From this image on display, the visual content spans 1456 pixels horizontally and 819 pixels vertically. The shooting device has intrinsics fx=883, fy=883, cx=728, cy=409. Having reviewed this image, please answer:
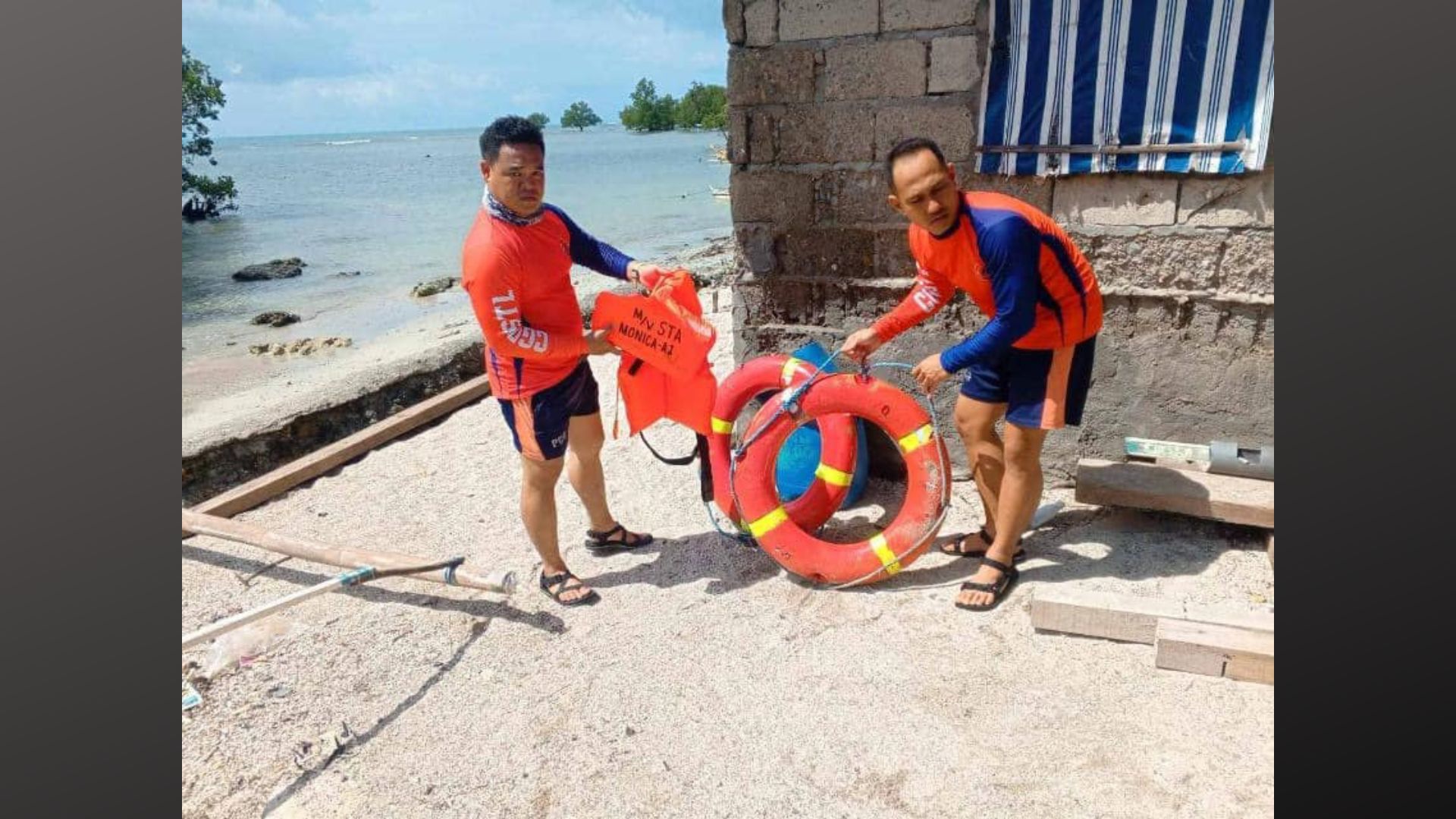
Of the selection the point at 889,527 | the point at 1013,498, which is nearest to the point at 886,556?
the point at 889,527

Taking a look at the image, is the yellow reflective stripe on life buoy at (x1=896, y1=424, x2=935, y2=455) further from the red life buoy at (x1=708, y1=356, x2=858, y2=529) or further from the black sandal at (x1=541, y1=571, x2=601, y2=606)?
the black sandal at (x1=541, y1=571, x2=601, y2=606)

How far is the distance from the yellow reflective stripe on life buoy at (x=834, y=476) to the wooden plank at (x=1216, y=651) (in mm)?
1433

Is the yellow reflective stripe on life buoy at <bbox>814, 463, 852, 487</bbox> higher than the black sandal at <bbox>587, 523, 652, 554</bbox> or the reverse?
higher

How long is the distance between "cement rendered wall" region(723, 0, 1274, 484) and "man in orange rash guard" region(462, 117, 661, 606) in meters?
1.07

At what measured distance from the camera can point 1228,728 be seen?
2.75m

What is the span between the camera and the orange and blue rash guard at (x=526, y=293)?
3.25 metres

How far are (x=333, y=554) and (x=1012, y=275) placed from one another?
3.14 meters

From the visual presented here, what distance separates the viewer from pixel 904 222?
429 centimetres

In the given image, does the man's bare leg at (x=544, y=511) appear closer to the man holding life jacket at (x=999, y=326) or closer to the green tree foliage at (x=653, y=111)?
the man holding life jacket at (x=999, y=326)

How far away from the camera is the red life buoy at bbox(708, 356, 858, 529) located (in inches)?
159

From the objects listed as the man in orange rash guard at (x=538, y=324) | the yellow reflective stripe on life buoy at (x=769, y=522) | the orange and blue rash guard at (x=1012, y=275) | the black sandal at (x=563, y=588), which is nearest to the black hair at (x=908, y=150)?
the orange and blue rash guard at (x=1012, y=275)

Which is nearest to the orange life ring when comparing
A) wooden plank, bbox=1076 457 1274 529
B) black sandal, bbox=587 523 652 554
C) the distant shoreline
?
black sandal, bbox=587 523 652 554

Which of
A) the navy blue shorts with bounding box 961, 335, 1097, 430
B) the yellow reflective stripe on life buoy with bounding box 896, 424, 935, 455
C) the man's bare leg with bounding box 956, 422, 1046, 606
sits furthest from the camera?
the yellow reflective stripe on life buoy with bounding box 896, 424, 935, 455

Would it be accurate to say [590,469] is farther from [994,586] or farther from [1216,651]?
[1216,651]
